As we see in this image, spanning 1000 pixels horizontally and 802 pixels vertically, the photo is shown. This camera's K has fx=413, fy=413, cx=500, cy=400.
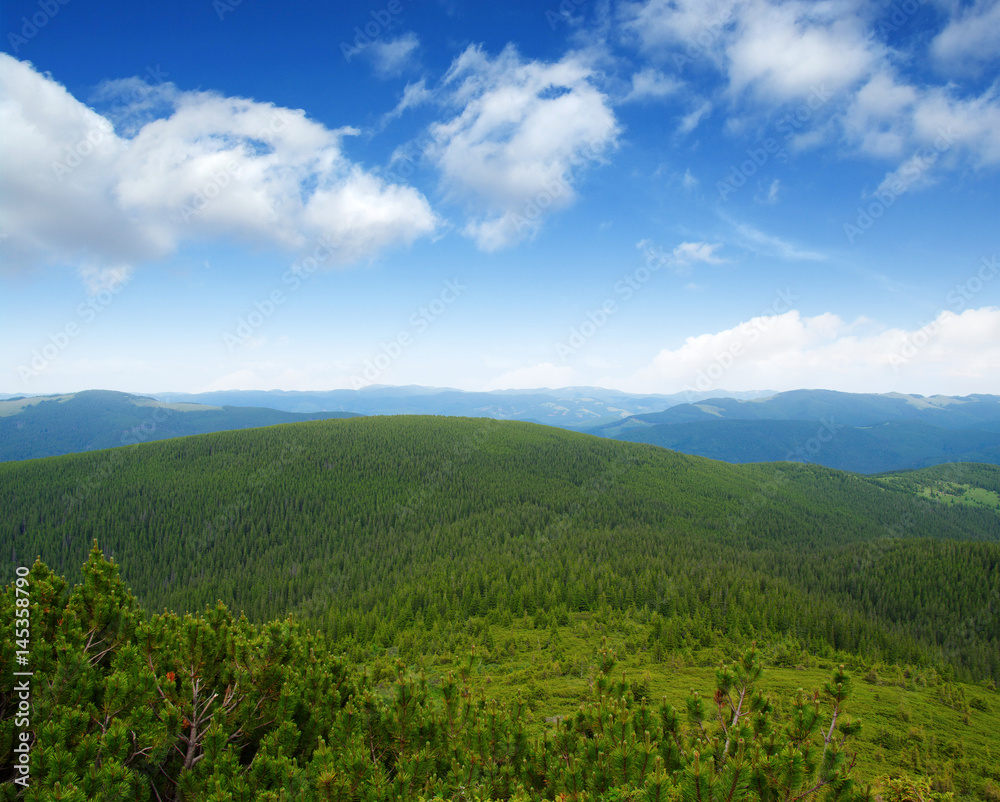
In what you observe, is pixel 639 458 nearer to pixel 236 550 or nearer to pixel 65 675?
pixel 236 550

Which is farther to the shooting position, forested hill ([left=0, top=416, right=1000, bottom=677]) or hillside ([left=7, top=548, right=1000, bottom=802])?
forested hill ([left=0, top=416, right=1000, bottom=677])

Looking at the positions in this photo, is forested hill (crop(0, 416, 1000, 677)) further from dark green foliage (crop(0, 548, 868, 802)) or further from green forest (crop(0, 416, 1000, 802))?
dark green foliage (crop(0, 548, 868, 802))

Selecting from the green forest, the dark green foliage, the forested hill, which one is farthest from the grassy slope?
the forested hill

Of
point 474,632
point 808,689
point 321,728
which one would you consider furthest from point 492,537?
point 321,728

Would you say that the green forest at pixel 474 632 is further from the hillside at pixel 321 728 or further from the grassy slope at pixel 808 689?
the grassy slope at pixel 808 689

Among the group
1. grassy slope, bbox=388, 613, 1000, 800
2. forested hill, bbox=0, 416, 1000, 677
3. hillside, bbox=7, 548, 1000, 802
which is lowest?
forested hill, bbox=0, 416, 1000, 677

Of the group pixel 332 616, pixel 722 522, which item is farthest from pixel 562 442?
pixel 332 616
